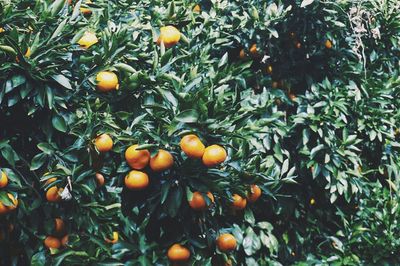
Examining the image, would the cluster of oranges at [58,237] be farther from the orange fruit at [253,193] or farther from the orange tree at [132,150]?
the orange fruit at [253,193]

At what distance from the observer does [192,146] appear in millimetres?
1743

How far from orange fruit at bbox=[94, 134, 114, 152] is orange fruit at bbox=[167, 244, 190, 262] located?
0.43m

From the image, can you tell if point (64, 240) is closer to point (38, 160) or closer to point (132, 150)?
point (38, 160)

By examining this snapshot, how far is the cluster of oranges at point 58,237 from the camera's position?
1898 mm

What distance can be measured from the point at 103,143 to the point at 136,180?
0.55 ft

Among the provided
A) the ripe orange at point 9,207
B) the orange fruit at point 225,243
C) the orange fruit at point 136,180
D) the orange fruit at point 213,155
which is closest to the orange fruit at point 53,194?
the ripe orange at point 9,207

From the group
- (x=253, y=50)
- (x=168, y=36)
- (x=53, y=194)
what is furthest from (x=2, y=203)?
(x=253, y=50)

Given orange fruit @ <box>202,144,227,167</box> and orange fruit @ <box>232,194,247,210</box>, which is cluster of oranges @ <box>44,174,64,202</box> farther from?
orange fruit @ <box>232,194,247,210</box>

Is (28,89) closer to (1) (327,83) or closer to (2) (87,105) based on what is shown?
(2) (87,105)

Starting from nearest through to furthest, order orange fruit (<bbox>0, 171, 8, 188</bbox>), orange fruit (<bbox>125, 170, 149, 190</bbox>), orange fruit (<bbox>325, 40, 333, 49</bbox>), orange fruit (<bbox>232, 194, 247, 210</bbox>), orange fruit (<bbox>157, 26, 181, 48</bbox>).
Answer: orange fruit (<bbox>0, 171, 8, 188</bbox>) → orange fruit (<bbox>125, 170, 149, 190</bbox>) → orange fruit (<bbox>232, 194, 247, 210</bbox>) → orange fruit (<bbox>157, 26, 181, 48</bbox>) → orange fruit (<bbox>325, 40, 333, 49</bbox>)

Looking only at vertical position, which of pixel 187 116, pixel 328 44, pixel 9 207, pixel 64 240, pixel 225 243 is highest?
pixel 187 116

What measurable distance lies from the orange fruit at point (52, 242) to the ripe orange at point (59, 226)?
25 millimetres

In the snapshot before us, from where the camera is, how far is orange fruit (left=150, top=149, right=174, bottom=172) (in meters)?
1.80

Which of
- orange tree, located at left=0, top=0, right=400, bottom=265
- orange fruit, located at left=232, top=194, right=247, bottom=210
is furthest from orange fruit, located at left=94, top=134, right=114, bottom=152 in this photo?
orange fruit, located at left=232, top=194, right=247, bottom=210
